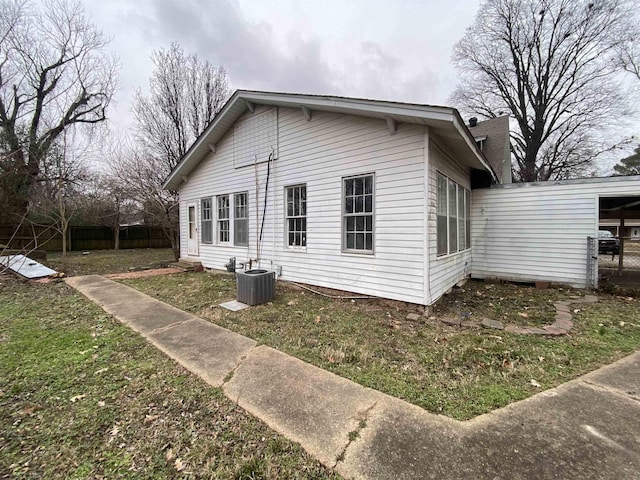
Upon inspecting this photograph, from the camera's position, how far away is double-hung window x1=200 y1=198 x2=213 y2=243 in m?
9.68

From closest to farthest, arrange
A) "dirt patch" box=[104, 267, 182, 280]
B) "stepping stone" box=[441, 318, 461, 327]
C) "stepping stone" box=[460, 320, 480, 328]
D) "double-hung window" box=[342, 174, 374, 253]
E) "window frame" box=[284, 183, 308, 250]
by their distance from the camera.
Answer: "stepping stone" box=[460, 320, 480, 328], "stepping stone" box=[441, 318, 461, 327], "double-hung window" box=[342, 174, 374, 253], "window frame" box=[284, 183, 308, 250], "dirt patch" box=[104, 267, 182, 280]

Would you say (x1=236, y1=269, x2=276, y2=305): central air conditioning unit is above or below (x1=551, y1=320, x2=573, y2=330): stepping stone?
above

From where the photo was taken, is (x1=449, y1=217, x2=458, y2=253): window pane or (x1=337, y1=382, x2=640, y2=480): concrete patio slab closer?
(x1=337, y1=382, x2=640, y2=480): concrete patio slab

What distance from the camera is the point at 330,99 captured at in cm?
557

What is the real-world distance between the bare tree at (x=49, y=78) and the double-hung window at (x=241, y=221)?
10188 mm

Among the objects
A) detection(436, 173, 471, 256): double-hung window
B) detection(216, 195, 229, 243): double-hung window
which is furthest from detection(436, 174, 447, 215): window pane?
detection(216, 195, 229, 243): double-hung window

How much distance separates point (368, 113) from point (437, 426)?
502 centimetres

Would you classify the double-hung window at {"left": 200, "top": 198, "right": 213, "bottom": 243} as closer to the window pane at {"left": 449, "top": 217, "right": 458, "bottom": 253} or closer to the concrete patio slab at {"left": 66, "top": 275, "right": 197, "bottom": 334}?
the concrete patio slab at {"left": 66, "top": 275, "right": 197, "bottom": 334}

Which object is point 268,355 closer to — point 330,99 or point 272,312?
point 272,312

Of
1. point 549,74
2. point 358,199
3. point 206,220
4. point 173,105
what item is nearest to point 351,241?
point 358,199

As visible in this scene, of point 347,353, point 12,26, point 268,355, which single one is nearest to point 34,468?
point 268,355

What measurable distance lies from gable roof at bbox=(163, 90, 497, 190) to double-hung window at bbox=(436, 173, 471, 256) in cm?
72

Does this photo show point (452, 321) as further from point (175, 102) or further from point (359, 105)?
point (175, 102)

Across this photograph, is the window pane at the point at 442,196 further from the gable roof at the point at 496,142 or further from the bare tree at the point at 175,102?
the bare tree at the point at 175,102
